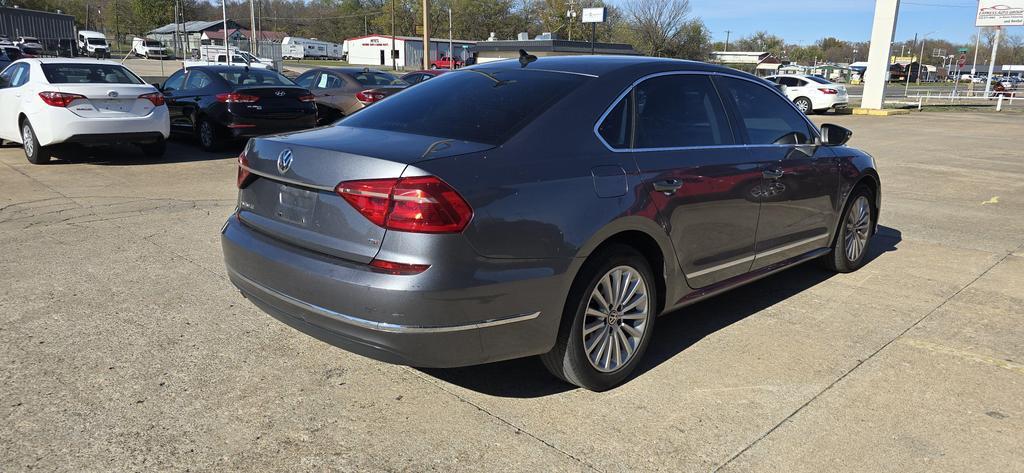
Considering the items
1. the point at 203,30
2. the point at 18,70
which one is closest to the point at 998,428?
the point at 18,70

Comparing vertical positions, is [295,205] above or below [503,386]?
above

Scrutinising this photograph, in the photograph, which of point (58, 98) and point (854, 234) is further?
point (58, 98)

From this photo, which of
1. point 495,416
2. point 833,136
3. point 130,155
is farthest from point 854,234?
point 130,155

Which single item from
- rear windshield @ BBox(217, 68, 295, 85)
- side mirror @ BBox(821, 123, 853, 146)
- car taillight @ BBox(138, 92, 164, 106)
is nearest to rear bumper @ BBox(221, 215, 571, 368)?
side mirror @ BBox(821, 123, 853, 146)

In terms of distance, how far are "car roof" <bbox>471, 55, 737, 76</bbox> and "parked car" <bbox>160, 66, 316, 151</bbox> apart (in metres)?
8.39

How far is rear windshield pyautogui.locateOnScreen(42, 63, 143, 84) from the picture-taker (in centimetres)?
1012

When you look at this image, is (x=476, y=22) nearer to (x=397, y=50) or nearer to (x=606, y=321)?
(x=397, y=50)

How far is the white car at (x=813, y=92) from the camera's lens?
2917cm

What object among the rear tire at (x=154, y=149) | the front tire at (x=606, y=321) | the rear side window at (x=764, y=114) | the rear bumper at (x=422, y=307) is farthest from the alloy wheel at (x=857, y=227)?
the rear tire at (x=154, y=149)

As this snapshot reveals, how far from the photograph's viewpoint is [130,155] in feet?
38.3

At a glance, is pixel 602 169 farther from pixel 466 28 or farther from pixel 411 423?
pixel 466 28

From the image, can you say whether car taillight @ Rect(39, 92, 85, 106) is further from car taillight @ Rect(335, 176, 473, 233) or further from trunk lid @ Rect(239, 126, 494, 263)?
car taillight @ Rect(335, 176, 473, 233)

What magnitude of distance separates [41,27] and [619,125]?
7888 cm

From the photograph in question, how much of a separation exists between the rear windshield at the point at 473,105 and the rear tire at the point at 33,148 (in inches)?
327
